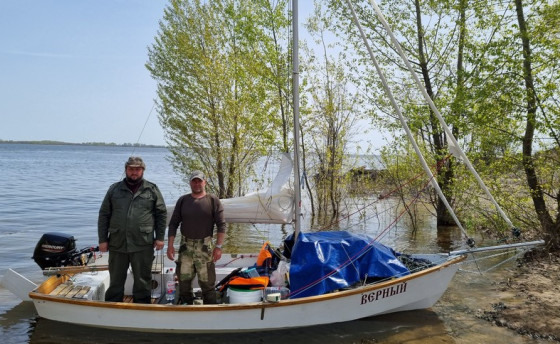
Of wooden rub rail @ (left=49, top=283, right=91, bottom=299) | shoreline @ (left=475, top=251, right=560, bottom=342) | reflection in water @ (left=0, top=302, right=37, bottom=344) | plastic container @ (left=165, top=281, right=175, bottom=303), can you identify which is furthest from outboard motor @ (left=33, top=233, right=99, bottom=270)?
shoreline @ (left=475, top=251, right=560, bottom=342)

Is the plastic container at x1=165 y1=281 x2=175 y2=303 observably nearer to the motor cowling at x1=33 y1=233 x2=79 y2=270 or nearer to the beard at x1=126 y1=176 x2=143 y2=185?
the beard at x1=126 y1=176 x2=143 y2=185

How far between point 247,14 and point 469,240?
453 inches

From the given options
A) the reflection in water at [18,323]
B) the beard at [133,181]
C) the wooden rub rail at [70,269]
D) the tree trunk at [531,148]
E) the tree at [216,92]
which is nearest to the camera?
the beard at [133,181]

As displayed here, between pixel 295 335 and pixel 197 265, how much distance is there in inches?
73.5

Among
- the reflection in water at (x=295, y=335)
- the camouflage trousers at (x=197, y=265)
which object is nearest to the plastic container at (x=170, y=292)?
the camouflage trousers at (x=197, y=265)

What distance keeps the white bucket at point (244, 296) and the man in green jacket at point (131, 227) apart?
4.19 feet

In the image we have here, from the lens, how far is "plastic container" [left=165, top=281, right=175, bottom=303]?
6.92m

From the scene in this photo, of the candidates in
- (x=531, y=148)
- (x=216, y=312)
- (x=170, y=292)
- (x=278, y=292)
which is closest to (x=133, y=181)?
(x=170, y=292)

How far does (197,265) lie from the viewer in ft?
21.1

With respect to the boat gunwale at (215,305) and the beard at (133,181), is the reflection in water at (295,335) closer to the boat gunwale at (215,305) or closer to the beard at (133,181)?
the boat gunwale at (215,305)

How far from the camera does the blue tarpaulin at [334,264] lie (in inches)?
260

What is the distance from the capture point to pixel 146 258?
640 centimetres

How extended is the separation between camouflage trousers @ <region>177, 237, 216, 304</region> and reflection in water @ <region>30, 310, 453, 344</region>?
66 cm

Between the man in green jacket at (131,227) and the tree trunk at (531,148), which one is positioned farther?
the tree trunk at (531,148)
